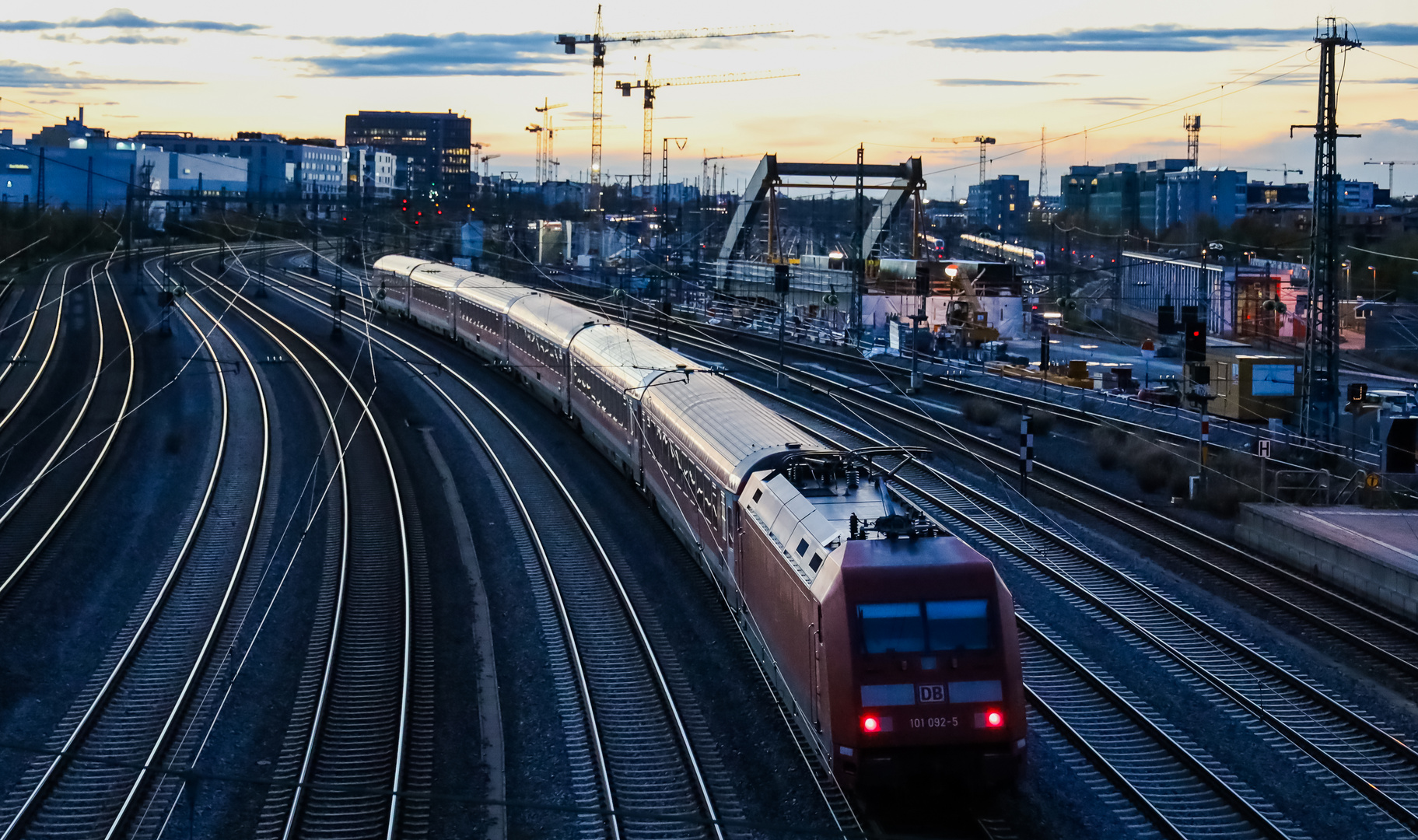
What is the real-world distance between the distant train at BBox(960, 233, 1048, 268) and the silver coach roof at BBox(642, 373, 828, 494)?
182 feet

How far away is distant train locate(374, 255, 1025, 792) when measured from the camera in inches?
416

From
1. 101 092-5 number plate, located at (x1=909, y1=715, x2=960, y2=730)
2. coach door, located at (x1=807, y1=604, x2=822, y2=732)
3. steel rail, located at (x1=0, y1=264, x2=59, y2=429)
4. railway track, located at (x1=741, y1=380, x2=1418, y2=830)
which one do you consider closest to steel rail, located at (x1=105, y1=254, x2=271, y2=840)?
coach door, located at (x1=807, y1=604, x2=822, y2=732)

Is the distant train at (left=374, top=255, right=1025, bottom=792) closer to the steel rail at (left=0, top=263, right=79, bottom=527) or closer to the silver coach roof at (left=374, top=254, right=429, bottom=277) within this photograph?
the steel rail at (left=0, top=263, right=79, bottom=527)

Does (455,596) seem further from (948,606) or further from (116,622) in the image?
(948,606)

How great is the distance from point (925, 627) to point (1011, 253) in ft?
300

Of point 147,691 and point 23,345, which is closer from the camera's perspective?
point 147,691

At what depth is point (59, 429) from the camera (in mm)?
29688

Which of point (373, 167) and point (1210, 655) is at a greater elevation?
point (373, 167)

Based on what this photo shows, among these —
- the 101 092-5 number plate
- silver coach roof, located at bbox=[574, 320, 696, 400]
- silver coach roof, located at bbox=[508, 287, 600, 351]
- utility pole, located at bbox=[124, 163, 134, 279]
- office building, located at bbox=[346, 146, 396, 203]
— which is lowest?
the 101 092-5 number plate

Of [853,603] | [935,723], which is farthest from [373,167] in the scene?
[935,723]

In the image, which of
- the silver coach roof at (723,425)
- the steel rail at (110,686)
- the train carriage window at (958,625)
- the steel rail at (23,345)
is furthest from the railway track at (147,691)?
Result: the steel rail at (23,345)

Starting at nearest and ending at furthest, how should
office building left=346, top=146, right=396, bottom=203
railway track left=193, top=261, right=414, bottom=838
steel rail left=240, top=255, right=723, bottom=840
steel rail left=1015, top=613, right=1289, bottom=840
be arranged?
steel rail left=1015, top=613, right=1289, bottom=840, railway track left=193, top=261, right=414, bottom=838, steel rail left=240, top=255, right=723, bottom=840, office building left=346, top=146, right=396, bottom=203

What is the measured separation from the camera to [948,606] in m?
10.7

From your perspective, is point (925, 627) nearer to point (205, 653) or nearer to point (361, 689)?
point (361, 689)
